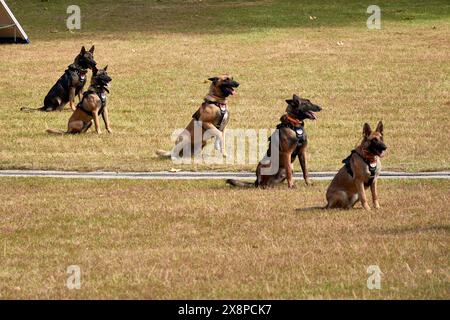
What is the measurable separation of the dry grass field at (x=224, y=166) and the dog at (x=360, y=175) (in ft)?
0.73

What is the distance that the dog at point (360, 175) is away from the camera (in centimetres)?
1565

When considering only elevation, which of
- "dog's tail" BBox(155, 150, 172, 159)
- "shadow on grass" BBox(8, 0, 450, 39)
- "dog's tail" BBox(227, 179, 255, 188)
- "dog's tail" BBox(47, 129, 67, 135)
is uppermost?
"shadow on grass" BBox(8, 0, 450, 39)

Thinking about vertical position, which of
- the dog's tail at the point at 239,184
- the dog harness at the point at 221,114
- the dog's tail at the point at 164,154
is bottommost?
the dog's tail at the point at 164,154

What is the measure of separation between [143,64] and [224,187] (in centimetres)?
1690

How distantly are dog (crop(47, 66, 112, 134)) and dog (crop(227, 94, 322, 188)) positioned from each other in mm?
7006

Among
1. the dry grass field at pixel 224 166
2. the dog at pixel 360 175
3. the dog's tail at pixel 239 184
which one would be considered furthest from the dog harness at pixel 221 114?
the dog at pixel 360 175

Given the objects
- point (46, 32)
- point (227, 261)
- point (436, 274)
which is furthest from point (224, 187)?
point (46, 32)

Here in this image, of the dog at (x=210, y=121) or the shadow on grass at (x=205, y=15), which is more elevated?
the shadow on grass at (x=205, y=15)

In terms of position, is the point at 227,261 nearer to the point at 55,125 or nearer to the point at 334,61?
the point at 55,125

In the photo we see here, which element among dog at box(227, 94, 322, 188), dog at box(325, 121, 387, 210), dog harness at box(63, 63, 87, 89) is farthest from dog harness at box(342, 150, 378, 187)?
dog harness at box(63, 63, 87, 89)

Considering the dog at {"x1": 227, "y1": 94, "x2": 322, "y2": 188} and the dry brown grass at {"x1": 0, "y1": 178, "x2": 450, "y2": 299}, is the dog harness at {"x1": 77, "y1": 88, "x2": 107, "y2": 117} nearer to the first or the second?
the dry brown grass at {"x1": 0, "y1": 178, "x2": 450, "y2": 299}

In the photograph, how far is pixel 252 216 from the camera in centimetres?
1547

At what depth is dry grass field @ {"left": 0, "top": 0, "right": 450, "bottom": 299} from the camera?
11.9m

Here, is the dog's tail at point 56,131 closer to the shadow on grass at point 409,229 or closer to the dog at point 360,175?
the dog at point 360,175
